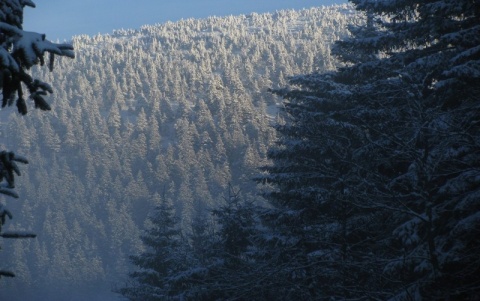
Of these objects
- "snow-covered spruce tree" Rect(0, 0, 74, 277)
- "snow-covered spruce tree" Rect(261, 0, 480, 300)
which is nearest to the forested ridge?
"snow-covered spruce tree" Rect(261, 0, 480, 300)

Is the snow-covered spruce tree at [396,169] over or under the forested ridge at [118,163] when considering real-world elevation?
under

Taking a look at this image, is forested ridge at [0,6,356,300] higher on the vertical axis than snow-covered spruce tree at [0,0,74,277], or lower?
higher

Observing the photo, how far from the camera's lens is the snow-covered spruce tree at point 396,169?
5984 millimetres

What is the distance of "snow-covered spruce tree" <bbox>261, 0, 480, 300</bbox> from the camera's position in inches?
236

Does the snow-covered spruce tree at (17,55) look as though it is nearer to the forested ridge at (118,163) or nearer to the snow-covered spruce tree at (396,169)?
the snow-covered spruce tree at (396,169)

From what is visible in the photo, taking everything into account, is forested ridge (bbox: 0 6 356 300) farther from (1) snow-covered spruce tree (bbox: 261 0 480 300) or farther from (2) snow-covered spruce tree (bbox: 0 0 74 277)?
(2) snow-covered spruce tree (bbox: 0 0 74 277)

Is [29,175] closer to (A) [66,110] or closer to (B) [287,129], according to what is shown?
(A) [66,110]

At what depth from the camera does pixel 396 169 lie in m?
10.2

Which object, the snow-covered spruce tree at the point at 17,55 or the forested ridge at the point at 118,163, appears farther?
the forested ridge at the point at 118,163

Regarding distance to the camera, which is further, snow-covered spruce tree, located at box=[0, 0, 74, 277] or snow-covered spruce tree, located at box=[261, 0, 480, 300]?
snow-covered spruce tree, located at box=[261, 0, 480, 300]

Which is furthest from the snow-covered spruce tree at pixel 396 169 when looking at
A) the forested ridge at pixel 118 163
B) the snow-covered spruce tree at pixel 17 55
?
the forested ridge at pixel 118 163

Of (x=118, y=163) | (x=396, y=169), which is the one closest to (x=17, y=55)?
(x=396, y=169)

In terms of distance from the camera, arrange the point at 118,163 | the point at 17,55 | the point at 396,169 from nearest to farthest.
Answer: the point at 17,55 < the point at 396,169 < the point at 118,163

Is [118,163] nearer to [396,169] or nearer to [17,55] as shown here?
[396,169]
